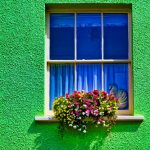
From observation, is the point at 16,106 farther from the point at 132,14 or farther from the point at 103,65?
the point at 132,14

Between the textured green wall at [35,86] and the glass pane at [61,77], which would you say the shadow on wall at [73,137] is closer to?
the textured green wall at [35,86]

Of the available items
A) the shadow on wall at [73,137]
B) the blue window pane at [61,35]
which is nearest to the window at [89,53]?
the blue window pane at [61,35]

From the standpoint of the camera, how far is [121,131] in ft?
25.8

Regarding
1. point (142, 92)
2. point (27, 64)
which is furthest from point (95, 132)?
point (27, 64)

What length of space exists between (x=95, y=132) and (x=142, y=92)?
3.18ft

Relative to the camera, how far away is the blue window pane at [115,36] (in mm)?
8242

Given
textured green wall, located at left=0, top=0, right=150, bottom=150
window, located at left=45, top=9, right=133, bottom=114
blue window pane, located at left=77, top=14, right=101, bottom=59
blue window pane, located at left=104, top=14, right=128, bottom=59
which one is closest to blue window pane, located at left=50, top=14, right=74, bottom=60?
window, located at left=45, top=9, right=133, bottom=114

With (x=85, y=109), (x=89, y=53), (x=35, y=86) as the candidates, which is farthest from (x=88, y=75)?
(x=35, y=86)

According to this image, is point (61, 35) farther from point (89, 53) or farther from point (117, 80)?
point (117, 80)

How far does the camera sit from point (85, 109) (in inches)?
303

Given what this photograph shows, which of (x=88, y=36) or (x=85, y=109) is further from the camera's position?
(x=88, y=36)

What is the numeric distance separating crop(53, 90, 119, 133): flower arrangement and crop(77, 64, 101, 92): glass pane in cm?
42

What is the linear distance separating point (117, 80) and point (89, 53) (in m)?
0.63

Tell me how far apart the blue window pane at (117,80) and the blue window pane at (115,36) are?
18 cm
